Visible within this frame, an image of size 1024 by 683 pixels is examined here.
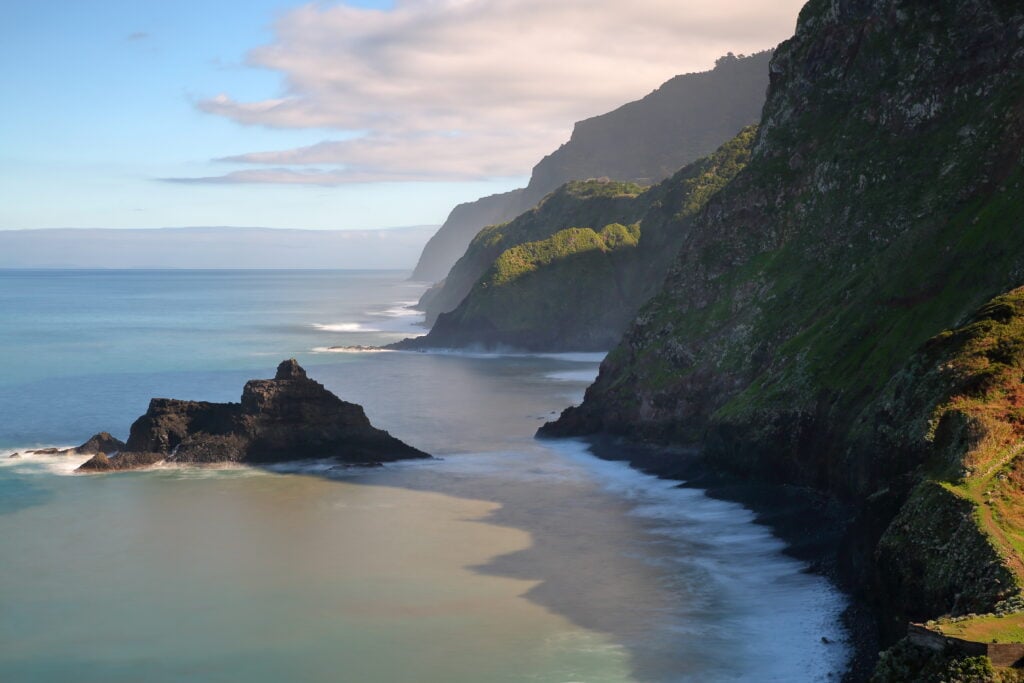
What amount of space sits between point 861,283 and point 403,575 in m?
24.3

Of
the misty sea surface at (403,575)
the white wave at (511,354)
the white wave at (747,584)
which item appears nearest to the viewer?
the white wave at (747,584)

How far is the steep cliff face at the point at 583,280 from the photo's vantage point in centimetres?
12057

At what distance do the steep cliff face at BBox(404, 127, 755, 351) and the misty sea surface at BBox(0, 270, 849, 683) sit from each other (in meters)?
54.7

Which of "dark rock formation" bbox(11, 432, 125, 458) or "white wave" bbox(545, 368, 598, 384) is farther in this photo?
"white wave" bbox(545, 368, 598, 384)

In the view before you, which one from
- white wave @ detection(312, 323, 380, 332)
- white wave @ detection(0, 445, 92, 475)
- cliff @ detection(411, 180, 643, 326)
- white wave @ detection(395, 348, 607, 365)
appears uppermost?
cliff @ detection(411, 180, 643, 326)

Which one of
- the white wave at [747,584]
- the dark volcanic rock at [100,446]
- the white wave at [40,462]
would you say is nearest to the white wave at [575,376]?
the dark volcanic rock at [100,446]

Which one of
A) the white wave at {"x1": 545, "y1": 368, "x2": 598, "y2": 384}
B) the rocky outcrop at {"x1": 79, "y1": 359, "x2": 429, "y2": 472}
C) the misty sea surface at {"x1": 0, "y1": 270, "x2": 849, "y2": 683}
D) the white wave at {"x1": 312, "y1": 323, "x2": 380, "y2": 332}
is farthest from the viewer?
the white wave at {"x1": 312, "y1": 323, "x2": 380, "y2": 332}

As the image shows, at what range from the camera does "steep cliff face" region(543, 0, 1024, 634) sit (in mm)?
31234

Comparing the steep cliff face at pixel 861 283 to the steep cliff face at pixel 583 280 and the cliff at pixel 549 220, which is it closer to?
the steep cliff face at pixel 583 280

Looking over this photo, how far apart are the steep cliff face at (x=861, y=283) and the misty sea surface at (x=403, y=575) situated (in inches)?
150

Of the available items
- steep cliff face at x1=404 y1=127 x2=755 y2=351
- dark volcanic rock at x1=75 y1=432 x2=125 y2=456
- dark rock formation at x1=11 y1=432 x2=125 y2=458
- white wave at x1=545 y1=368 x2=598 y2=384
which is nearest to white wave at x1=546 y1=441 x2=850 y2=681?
dark volcanic rock at x1=75 y1=432 x2=125 y2=456

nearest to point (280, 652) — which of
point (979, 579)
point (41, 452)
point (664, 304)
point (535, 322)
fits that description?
point (979, 579)

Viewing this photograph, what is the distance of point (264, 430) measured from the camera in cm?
5638

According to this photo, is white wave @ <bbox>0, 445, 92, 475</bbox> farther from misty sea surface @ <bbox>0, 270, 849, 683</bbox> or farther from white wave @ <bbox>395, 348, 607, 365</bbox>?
white wave @ <bbox>395, 348, 607, 365</bbox>
